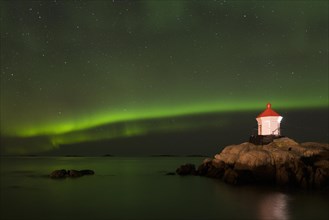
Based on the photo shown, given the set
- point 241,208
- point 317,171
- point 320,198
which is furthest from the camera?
point 317,171

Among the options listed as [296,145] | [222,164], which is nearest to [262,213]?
[296,145]

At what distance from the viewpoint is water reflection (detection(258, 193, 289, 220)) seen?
19736mm

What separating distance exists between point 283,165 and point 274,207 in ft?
26.9

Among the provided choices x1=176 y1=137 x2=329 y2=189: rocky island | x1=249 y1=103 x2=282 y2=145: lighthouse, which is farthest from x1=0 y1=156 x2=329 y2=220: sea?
x1=249 y1=103 x2=282 y2=145: lighthouse

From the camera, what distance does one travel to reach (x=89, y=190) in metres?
31.5

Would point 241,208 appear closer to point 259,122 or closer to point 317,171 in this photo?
point 317,171

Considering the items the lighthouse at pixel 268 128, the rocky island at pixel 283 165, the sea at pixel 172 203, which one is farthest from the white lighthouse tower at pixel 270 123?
the sea at pixel 172 203

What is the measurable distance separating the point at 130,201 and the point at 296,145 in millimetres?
15589

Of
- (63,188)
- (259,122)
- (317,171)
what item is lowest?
(63,188)

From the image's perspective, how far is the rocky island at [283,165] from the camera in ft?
92.0

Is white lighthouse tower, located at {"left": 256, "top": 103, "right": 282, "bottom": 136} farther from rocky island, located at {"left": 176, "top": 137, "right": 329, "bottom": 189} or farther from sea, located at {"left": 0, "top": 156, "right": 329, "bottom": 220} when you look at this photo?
sea, located at {"left": 0, "top": 156, "right": 329, "bottom": 220}

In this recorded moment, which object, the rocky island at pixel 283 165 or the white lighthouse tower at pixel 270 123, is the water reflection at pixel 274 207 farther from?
the white lighthouse tower at pixel 270 123

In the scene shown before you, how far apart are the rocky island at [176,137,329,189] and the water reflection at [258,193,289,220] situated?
3.46 m

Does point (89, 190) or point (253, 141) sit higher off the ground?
point (253, 141)
